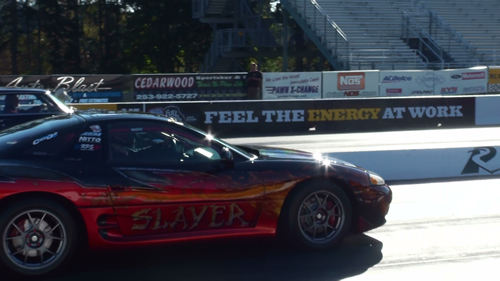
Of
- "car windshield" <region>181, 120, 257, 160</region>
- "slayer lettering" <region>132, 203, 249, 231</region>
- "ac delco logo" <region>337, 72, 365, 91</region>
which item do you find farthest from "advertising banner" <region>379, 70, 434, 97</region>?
"slayer lettering" <region>132, 203, 249, 231</region>

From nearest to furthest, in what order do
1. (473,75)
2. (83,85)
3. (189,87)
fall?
(83,85) → (189,87) → (473,75)

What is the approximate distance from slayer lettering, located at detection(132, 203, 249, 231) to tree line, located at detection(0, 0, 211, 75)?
Result: 43809 millimetres

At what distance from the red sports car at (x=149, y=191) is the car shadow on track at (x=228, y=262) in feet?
0.65

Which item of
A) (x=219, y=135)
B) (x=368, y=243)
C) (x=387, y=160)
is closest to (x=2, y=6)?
(x=219, y=135)

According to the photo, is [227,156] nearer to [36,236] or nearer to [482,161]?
[36,236]

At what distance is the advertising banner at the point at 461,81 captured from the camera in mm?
31812

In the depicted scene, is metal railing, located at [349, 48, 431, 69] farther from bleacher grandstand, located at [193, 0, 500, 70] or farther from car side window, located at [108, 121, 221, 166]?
car side window, located at [108, 121, 221, 166]

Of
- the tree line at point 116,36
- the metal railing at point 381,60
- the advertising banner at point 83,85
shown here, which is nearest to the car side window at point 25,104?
the advertising banner at point 83,85

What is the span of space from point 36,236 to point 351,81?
25.9 metres

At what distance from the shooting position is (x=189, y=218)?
5719mm

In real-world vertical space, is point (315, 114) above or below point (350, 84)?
below

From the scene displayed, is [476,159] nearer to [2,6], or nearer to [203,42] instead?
[203,42]

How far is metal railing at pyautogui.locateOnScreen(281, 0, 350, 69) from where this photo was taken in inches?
1352

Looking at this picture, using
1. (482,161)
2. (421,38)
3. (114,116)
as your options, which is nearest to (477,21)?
(421,38)
